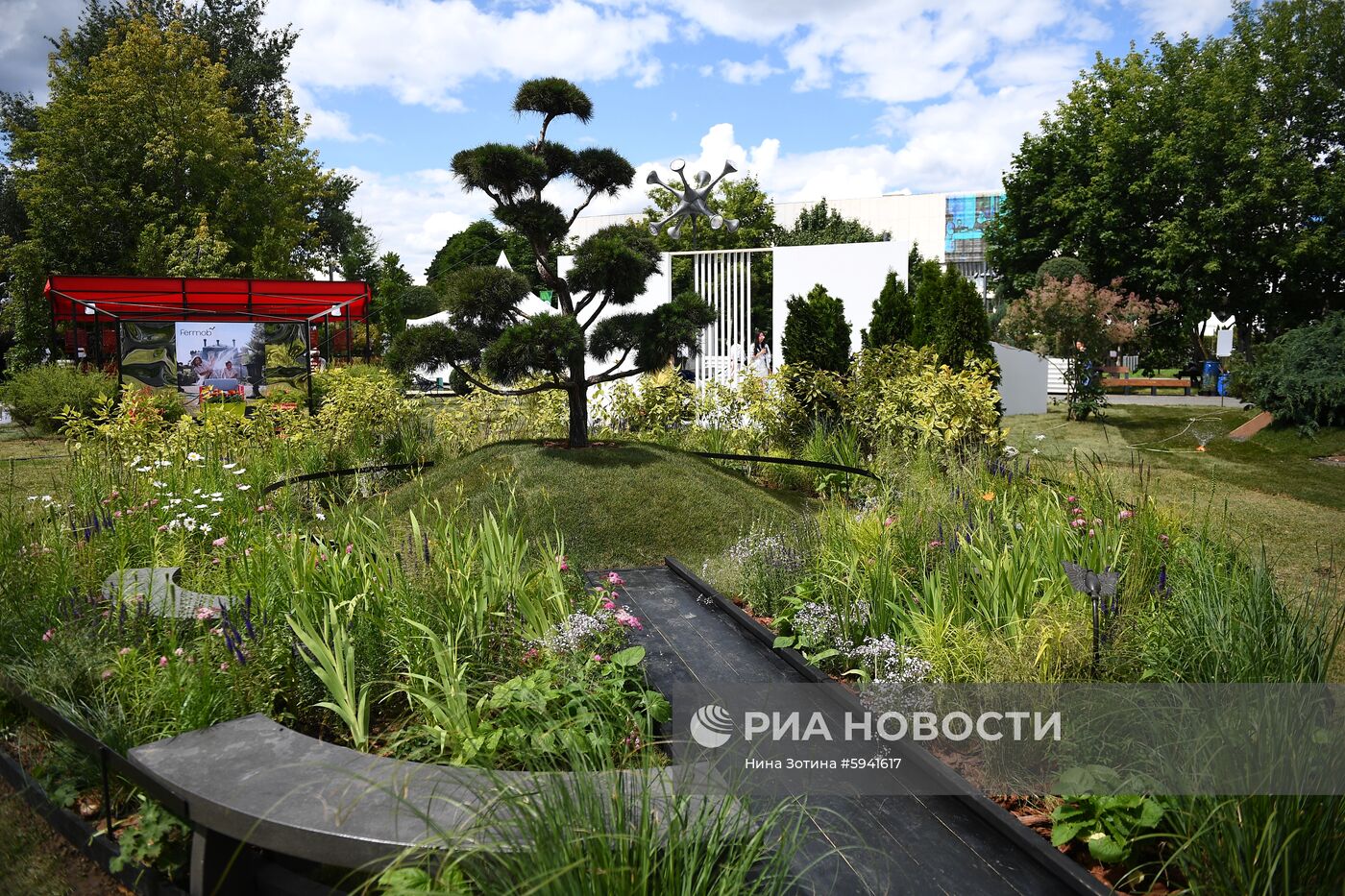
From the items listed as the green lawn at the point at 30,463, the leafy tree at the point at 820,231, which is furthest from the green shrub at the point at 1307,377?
the leafy tree at the point at 820,231

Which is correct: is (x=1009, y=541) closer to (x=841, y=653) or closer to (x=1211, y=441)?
(x=841, y=653)

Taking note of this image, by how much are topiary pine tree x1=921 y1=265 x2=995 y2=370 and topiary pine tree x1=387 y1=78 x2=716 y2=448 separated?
140 inches

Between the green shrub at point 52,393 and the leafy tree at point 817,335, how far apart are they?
10176mm

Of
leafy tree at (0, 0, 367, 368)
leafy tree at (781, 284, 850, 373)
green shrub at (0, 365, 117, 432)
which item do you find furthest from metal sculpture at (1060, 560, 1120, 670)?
leafy tree at (0, 0, 367, 368)

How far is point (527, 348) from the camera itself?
7.22m

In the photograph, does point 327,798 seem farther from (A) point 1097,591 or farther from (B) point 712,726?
(A) point 1097,591

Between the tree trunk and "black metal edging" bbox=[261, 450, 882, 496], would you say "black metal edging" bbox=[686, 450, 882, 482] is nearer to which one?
"black metal edging" bbox=[261, 450, 882, 496]

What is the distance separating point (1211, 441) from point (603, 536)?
1067 cm

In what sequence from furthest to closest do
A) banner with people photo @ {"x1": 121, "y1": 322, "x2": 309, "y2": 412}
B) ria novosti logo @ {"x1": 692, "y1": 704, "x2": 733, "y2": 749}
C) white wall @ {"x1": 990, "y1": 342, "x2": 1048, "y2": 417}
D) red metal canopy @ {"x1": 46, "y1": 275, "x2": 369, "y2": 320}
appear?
white wall @ {"x1": 990, "y1": 342, "x2": 1048, "y2": 417} < red metal canopy @ {"x1": 46, "y1": 275, "x2": 369, "y2": 320} < banner with people photo @ {"x1": 121, "y1": 322, "x2": 309, "y2": 412} < ria novosti logo @ {"x1": 692, "y1": 704, "x2": 733, "y2": 749}

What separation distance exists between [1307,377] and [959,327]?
18.9 feet

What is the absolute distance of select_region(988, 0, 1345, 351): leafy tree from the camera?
87.3 feet

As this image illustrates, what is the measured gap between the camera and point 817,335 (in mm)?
10586

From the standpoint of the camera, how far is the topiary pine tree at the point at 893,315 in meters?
11.0

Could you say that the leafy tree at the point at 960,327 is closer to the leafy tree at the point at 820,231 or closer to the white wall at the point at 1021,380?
the white wall at the point at 1021,380
